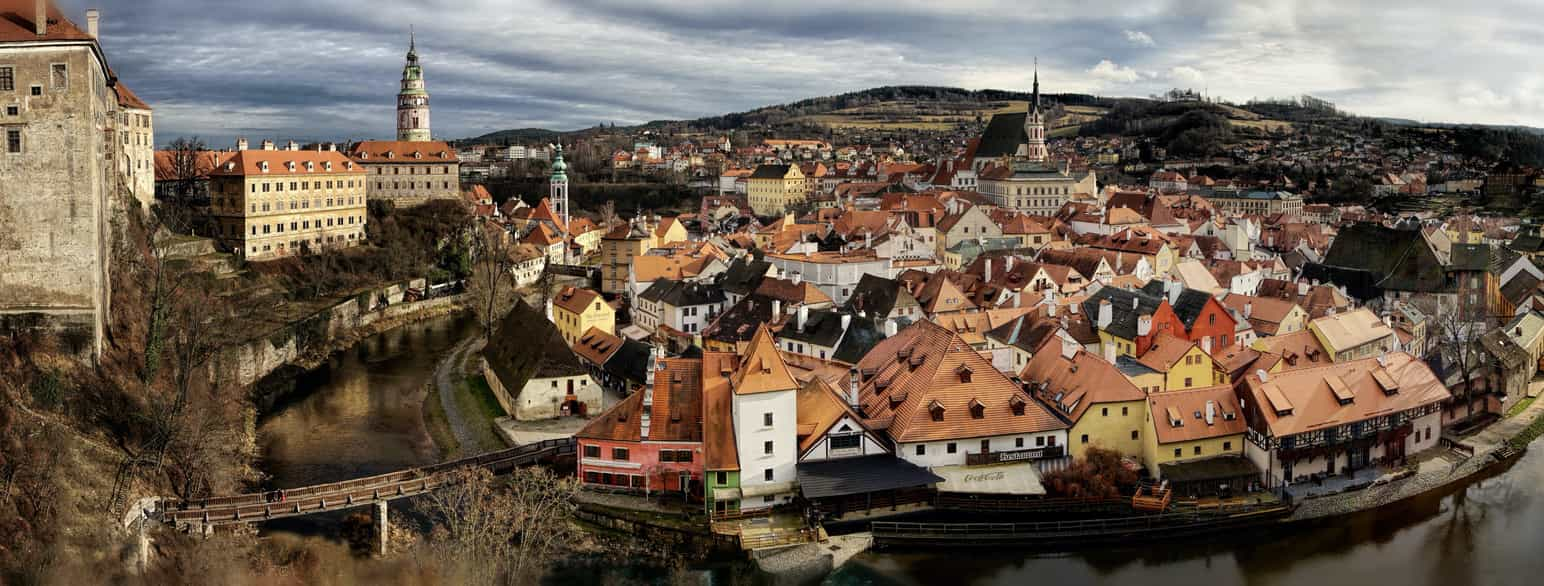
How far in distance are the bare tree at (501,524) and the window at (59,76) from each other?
12597 millimetres

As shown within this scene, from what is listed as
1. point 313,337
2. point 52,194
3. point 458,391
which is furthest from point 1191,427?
point 313,337

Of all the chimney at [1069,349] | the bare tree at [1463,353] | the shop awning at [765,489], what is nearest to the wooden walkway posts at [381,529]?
the shop awning at [765,489]

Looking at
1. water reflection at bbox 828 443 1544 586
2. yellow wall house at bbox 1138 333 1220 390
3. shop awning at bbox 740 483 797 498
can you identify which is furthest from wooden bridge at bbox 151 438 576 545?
yellow wall house at bbox 1138 333 1220 390

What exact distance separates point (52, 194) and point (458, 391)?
39.1 ft

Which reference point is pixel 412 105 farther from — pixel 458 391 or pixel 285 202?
pixel 458 391

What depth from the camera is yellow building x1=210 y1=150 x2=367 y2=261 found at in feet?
155

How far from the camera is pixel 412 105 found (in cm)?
8250

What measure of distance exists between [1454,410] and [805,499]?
62.5 ft

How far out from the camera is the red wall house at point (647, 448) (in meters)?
23.4

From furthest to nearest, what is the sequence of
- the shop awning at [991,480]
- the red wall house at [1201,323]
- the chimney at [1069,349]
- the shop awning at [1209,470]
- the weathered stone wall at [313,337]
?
the weathered stone wall at [313,337] → the red wall house at [1201,323] → the chimney at [1069,349] → the shop awning at [1209,470] → the shop awning at [991,480]

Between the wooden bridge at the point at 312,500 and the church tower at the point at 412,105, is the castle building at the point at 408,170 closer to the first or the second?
the church tower at the point at 412,105

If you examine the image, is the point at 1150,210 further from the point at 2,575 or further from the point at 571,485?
the point at 2,575

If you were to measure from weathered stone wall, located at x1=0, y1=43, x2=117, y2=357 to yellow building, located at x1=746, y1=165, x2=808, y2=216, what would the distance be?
6303 centimetres

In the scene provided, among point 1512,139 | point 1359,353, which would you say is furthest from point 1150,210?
point 1512,139
